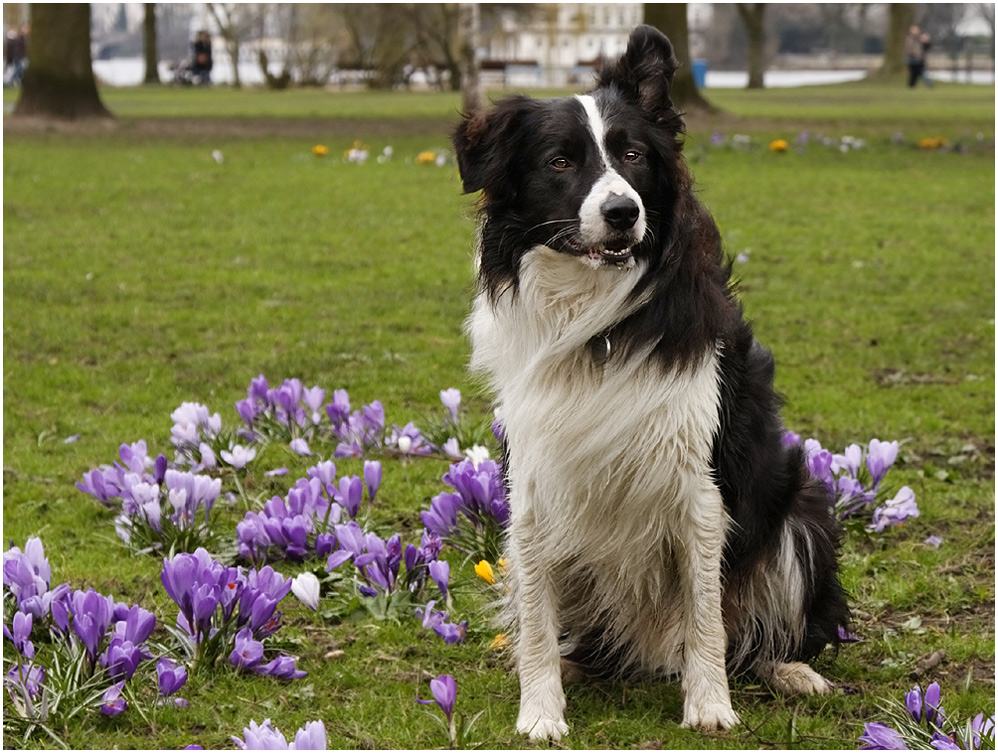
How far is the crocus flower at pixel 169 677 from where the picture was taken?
138 inches

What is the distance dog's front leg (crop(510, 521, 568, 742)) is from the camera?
3.59 meters

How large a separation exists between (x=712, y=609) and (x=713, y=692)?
0.76 feet

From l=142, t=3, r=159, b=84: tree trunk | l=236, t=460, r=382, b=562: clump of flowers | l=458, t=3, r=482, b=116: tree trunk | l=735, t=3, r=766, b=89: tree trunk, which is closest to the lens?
l=236, t=460, r=382, b=562: clump of flowers

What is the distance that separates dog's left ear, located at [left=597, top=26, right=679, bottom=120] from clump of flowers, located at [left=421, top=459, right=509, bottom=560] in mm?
1563

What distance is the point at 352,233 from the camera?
12.2 meters

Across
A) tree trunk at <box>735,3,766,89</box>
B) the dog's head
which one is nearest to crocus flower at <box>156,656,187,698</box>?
the dog's head

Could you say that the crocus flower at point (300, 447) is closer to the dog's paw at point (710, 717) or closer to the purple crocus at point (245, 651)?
the purple crocus at point (245, 651)

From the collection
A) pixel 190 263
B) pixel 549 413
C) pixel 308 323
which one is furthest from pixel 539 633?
pixel 190 263

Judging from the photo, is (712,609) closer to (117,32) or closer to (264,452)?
(264,452)

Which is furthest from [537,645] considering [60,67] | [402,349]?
[60,67]

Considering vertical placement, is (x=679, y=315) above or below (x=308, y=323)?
above

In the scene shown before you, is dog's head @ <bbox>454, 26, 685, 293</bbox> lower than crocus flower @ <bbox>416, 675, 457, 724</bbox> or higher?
higher

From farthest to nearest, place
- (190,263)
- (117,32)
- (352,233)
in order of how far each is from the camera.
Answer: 1. (117,32)
2. (352,233)
3. (190,263)

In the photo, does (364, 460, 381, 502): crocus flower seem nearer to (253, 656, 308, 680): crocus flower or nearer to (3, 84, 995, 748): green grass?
(3, 84, 995, 748): green grass
